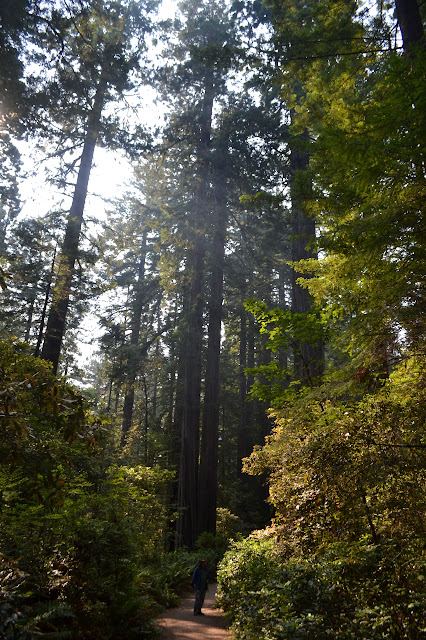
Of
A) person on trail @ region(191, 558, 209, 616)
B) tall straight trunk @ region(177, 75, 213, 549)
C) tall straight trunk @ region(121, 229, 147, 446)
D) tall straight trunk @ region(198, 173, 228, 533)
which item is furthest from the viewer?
tall straight trunk @ region(121, 229, 147, 446)

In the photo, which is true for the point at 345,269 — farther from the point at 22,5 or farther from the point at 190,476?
the point at 190,476

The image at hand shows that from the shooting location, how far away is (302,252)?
496 inches

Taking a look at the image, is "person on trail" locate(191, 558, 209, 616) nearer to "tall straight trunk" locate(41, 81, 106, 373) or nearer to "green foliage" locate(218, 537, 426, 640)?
"green foliage" locate(218, 537, 426, 640)

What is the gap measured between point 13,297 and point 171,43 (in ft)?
47.4

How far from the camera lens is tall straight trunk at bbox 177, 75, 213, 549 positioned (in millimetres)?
15664

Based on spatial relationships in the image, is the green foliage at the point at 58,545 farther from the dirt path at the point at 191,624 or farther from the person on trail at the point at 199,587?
the person on trail at the point at 199,587

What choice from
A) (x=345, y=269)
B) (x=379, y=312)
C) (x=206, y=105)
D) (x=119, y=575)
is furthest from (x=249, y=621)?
(x=206, y=105)

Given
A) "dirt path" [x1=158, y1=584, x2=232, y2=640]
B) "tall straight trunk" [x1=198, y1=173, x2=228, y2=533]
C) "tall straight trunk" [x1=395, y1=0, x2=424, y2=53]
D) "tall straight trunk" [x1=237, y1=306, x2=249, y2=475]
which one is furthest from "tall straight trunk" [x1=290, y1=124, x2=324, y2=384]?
"tall straight trunk" [x1=237, y1=306, x2=249, y2=475]

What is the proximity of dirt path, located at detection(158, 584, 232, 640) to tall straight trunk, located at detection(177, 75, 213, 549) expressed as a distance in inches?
214

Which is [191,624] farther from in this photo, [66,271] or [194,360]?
[194,360]

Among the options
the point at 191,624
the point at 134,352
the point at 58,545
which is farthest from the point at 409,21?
the point at 134,352

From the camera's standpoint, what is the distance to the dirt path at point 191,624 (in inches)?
279

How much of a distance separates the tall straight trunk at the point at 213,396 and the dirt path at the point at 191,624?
5.68 metres

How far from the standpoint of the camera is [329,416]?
5637mm
